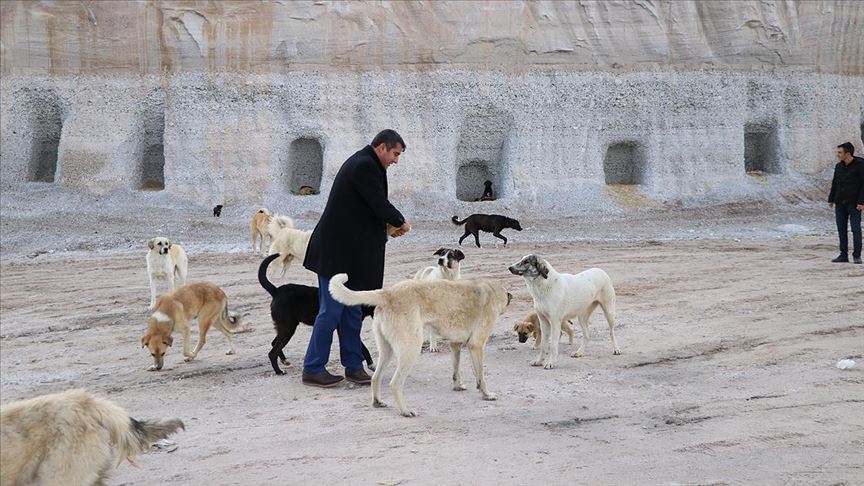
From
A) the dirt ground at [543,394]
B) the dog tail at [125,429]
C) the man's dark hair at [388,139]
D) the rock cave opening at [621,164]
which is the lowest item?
the dirt ground at [543,394]

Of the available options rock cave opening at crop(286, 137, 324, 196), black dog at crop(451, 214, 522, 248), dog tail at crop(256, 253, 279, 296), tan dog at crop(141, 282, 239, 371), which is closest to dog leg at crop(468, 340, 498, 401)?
dog tail at crop(256, 253, 279, 296)

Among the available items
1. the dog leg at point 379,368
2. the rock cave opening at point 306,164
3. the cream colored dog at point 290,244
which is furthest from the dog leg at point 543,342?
the rock cave opening at point 306,164

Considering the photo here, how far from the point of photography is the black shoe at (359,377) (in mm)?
6668

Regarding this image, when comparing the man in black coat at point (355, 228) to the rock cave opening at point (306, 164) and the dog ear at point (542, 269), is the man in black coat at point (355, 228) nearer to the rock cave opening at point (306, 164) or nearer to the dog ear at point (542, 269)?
the dog ear at point (542, 269)

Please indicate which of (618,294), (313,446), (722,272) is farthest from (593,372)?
(722,272)

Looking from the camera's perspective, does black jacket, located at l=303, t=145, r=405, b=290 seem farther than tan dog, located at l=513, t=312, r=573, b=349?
No

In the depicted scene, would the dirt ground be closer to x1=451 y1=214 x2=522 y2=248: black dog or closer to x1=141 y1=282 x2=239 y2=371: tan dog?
x1=141 y1=282 x2=239 y2=371: tan dog

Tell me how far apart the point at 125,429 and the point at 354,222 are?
9.60 feet

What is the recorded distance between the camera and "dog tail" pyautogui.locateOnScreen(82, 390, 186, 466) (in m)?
3.80

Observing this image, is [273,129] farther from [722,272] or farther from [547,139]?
[722,272]

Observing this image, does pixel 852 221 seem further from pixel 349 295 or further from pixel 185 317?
pixel 185 317

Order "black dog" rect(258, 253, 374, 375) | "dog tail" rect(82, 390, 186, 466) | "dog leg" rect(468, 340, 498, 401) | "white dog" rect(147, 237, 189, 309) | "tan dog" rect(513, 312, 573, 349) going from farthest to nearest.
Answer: "white dog" rect(147, 237, 189, 309)
"tan dog" rect(513, 312, 573, 349)
"black dog" rect(258, 253, 374, 375)
"dog leg" rect(468, 340, 498, 401)
"dog tail" rect(82, 390, 186, 466)

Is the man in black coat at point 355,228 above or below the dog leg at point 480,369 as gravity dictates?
above

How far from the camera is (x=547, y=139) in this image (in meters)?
22.5
